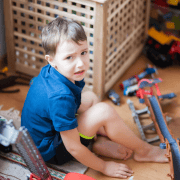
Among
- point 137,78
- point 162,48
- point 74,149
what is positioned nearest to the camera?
point 74,149

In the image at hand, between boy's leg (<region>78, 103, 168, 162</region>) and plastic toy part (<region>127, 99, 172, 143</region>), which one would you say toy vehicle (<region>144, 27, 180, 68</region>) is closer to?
plastic toy part (<region>127, 99, 172, 143</region>)

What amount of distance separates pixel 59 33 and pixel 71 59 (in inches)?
3.7

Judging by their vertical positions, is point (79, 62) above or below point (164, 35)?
above

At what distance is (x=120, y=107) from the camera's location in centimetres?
155

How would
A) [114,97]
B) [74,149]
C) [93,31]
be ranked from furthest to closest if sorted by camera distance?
[114,97], [93,31], [74,149]

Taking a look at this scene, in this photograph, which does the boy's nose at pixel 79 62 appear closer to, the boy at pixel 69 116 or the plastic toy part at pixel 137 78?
the boy at pixel 69 116

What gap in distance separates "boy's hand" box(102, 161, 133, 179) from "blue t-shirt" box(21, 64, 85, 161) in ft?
0.73

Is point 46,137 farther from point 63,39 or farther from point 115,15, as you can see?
point 115,15

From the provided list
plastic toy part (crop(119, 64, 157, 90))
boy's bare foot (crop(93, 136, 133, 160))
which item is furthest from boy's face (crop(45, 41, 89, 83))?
plastic toy part (crop(119, 64, 157, 90))

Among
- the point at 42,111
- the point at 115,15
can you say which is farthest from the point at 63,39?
the point at 115,15

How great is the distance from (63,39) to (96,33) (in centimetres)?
45

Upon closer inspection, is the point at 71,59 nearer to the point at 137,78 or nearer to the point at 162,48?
the point at 137,78

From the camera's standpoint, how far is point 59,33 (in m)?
0.97

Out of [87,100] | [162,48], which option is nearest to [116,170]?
[87,100]
